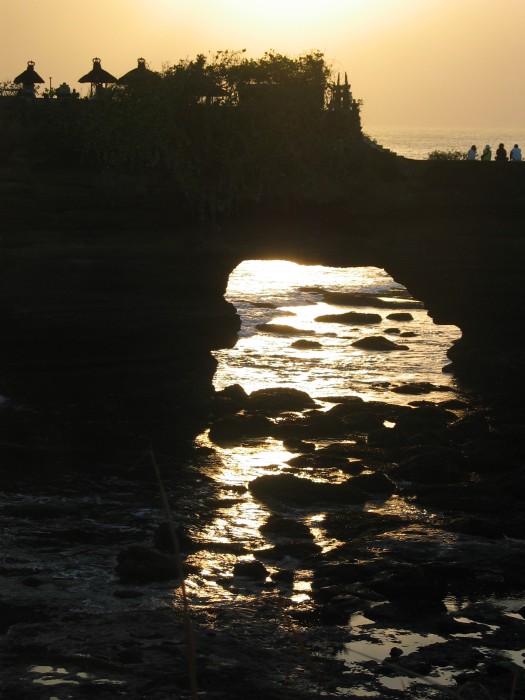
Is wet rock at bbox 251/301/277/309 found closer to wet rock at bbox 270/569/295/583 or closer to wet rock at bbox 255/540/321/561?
wet rock at bbox 255/540/321/561

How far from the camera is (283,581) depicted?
24.2 m

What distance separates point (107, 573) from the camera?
80.1 feet

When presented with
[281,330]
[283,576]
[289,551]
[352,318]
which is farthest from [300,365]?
[283,576]

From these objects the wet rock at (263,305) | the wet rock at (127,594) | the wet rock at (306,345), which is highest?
the wet rock at (263,305)

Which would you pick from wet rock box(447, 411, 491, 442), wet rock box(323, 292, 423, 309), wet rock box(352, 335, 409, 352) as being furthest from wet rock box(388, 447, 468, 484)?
wet rock box(323, 292, 423, 309)

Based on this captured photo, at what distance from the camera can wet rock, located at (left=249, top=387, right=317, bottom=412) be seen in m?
41.5

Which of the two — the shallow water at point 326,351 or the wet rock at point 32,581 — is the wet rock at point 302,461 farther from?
the wet rock at point 32,581

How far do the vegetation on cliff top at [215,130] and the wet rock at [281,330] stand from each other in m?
10.6

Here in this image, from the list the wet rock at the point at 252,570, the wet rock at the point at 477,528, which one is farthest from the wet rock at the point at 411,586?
the wet rock at the point at 477,528

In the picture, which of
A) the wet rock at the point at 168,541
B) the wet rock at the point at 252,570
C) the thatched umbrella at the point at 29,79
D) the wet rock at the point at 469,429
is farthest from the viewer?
the thatched umbrella at the point at 29,79

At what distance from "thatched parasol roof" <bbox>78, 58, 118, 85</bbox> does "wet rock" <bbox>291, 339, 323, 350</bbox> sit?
50.5 ft

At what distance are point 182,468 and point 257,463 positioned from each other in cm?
234

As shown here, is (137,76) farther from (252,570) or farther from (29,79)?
(252,570)

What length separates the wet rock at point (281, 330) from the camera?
5753 cm
